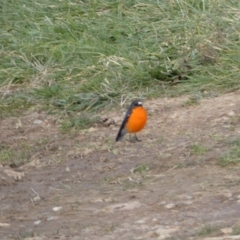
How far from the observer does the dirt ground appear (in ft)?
18.8

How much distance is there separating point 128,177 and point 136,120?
0.78 m

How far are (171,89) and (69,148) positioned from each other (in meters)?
1.49

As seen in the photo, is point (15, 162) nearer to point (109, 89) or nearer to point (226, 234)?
point (109, 89)

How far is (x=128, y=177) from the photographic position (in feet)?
22.5

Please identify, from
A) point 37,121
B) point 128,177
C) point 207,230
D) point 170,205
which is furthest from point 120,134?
point 207,230

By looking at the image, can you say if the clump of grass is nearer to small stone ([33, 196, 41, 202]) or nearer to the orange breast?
small stone ([33, 196, 41, 202])

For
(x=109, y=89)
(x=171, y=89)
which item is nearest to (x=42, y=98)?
(x=109, y=89)

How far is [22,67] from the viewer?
10.1m

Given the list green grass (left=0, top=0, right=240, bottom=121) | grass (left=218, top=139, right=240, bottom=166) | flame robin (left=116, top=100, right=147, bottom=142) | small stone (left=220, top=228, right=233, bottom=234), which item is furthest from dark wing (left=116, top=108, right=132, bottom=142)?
small stone (left=220, top=228, right=233, bottom=234)

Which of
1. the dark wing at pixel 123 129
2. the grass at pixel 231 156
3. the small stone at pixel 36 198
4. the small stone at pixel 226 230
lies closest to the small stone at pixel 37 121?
the dark wing at pixel 123 129

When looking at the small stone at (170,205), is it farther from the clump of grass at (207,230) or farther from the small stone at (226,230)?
the small stone at (226,230)

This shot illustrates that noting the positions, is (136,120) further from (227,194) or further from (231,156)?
(227,194)

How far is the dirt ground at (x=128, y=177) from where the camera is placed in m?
5.73

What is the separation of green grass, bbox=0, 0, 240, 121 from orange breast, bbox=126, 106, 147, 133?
1.23 metres
